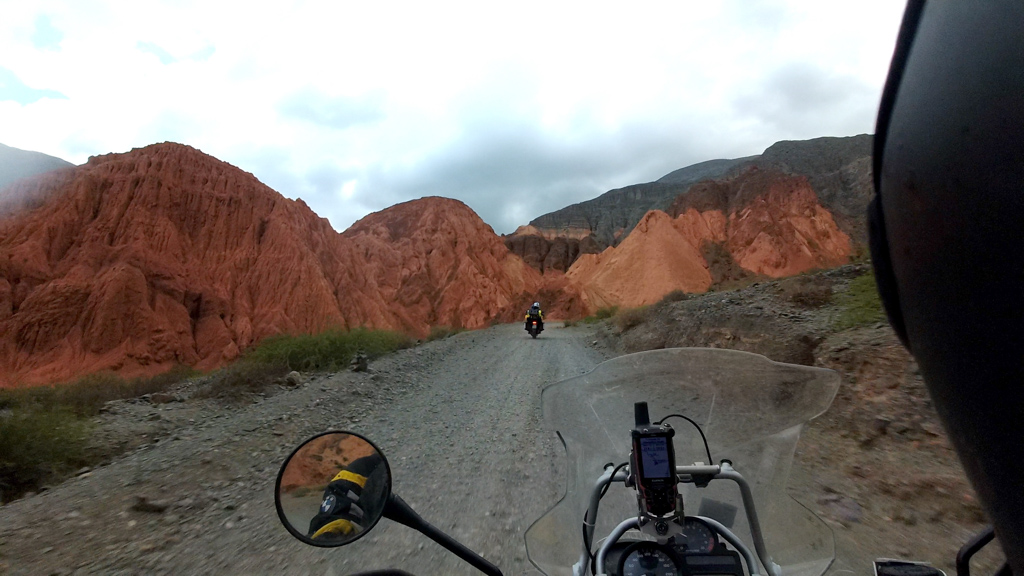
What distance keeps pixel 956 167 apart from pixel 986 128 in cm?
5

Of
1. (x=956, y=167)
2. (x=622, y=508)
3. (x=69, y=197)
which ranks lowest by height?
(x=622, y=508)

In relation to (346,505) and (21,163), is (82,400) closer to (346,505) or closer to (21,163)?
(346,505)

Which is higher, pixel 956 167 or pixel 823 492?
pixel 956 167

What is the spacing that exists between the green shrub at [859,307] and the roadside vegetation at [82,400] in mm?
9680

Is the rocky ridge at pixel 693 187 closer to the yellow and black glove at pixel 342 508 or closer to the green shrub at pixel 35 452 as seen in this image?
the green shrub at pixel 35 452

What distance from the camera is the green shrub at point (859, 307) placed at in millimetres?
8062

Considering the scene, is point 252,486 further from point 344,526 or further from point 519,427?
point 344,526

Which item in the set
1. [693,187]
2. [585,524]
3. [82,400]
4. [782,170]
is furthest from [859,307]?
[693,187]

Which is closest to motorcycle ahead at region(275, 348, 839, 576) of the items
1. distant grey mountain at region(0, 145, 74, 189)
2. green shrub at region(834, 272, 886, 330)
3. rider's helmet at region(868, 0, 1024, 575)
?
rider's helmet at region(868, 0, 1024, 575)

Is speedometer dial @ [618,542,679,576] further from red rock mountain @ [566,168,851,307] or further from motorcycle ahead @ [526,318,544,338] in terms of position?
red rock mountain @ [566,168,851,307]

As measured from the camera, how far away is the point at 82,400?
381 inches

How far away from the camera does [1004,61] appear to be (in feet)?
1.83

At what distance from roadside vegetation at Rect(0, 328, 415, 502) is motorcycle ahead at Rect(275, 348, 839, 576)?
17.9 feet

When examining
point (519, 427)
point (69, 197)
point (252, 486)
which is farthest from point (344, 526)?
point (69, 197)
